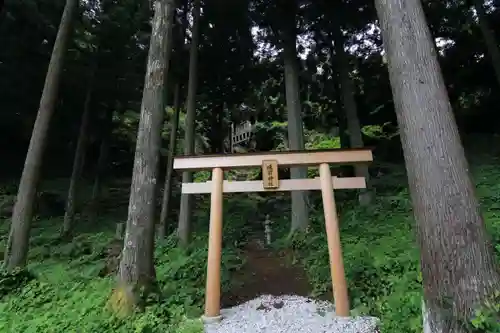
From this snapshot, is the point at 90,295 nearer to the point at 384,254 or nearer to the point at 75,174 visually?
the point at 384,254

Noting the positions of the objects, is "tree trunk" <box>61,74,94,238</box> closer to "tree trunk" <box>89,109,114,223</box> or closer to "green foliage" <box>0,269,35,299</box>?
"tree trunk" <box>89,109,114,223</box>

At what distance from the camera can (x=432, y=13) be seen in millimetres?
10695

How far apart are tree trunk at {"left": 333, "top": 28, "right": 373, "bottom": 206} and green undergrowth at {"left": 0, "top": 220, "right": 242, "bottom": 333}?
14.4ft

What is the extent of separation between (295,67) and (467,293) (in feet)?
26.1

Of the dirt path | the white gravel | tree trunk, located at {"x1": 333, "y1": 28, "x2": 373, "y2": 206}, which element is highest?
tree trunk, located at {"x1": 333, "y1": 28, "x2": 373, "y2": 206}

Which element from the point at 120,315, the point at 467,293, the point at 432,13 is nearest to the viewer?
the point at 467,293

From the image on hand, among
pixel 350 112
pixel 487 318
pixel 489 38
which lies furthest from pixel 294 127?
pixel 487 318

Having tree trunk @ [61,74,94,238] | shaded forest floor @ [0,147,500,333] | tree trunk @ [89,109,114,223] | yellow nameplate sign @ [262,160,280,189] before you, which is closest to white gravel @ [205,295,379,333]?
shaded forest floor @ [0,147,500,333]

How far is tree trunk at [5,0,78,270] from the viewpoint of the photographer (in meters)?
6.49

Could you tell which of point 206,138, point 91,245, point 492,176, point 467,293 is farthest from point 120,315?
point 206,138

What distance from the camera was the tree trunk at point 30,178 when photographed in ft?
21.3

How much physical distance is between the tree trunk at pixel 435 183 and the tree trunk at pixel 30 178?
6310 mm

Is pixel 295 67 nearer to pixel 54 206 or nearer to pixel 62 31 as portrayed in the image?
pixel 62 31

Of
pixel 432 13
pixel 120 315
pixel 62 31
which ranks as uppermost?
pixel 432 13
